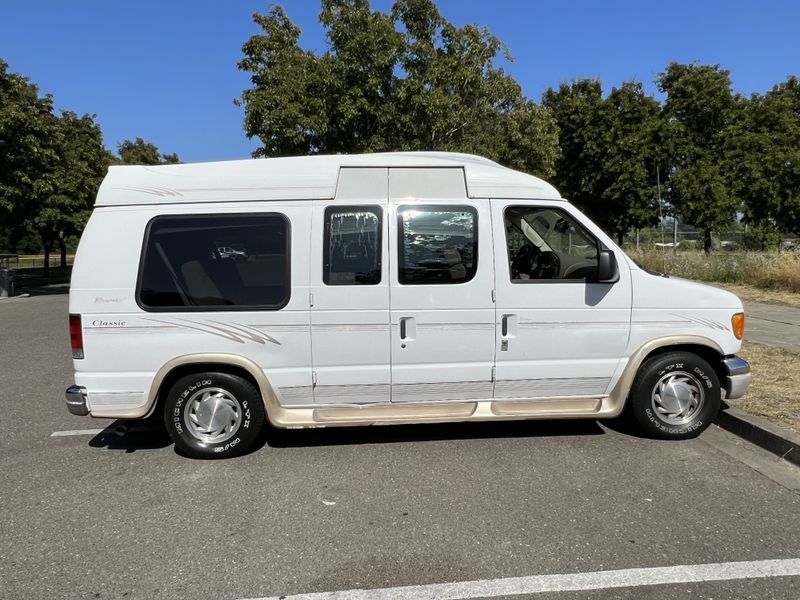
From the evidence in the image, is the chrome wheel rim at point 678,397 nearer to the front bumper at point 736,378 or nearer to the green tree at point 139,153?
the front bumper at point 736,378

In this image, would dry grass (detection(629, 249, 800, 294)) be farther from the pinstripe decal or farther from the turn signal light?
the pinstripe decal

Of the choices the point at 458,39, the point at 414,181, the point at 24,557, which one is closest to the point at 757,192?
the point at 458,39

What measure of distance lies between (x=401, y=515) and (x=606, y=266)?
2.33 m

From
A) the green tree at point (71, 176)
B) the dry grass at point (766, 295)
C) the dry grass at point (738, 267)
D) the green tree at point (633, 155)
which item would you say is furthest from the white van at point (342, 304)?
the green tree at point (633, 155)

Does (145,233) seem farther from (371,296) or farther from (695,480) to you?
(695,480)

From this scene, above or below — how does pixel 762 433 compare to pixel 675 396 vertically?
below

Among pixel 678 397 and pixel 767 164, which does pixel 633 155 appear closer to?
pixel 767 164

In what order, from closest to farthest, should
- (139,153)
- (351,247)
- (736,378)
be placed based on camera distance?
(351,247), (736,378), (139,153)

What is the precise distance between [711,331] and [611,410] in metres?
0.99

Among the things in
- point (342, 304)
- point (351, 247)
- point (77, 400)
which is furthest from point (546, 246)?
point (77, 400)

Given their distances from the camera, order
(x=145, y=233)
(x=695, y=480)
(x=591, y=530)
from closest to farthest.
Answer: (x=591, y=530), (x=695, y=480), (x=145, y=233)

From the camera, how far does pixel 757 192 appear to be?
64.1 feet

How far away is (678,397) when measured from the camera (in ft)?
15.3

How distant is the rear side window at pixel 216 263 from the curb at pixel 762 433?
12.6ft
